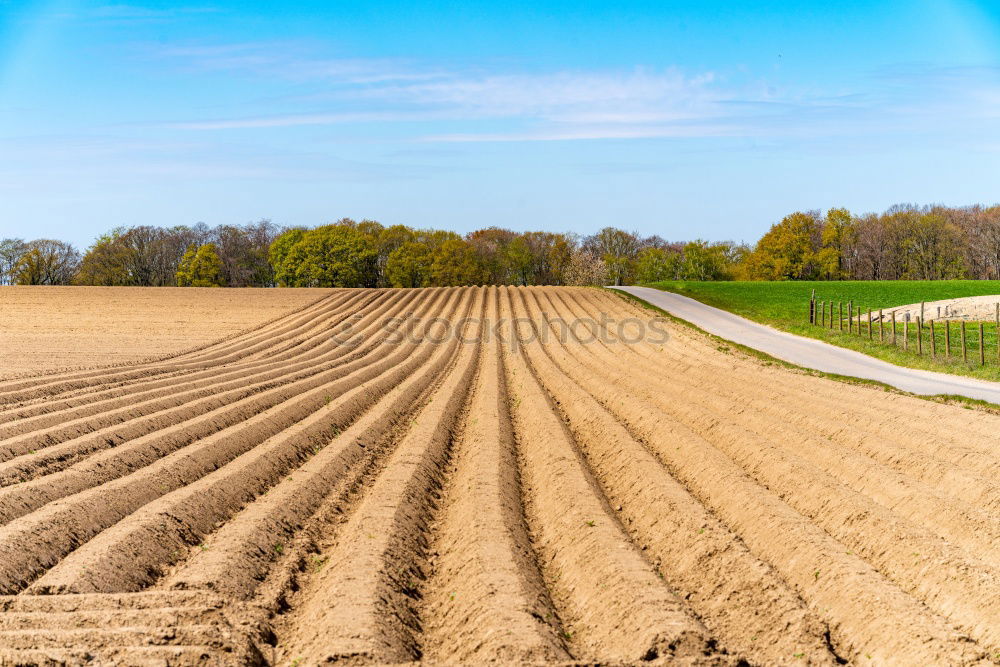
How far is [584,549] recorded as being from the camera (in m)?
8.30

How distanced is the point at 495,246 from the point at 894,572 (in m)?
97.4

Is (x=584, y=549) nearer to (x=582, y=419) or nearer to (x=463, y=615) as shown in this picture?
(x=463, y=615)

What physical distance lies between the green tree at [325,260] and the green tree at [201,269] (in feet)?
20.0

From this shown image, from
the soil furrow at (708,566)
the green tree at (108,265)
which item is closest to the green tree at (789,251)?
the green tree at (108,265)

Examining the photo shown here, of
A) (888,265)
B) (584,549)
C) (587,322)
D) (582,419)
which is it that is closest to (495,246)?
(888,265)

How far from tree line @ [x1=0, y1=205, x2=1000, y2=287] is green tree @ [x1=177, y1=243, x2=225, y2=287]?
98 mm

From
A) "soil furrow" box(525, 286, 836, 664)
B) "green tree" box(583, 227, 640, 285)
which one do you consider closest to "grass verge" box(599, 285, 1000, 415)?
"soil furrow" box(525, 286, 836, 664)

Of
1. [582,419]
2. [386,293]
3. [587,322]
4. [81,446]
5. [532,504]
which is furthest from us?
[386,293]

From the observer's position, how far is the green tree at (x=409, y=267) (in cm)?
8806

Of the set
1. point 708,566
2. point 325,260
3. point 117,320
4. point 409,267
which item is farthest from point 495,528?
point 409,267

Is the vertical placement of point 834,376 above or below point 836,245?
below

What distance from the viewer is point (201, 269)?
85.1 m

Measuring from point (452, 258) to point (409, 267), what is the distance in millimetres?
4335

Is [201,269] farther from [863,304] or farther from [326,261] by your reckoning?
[863,304]
